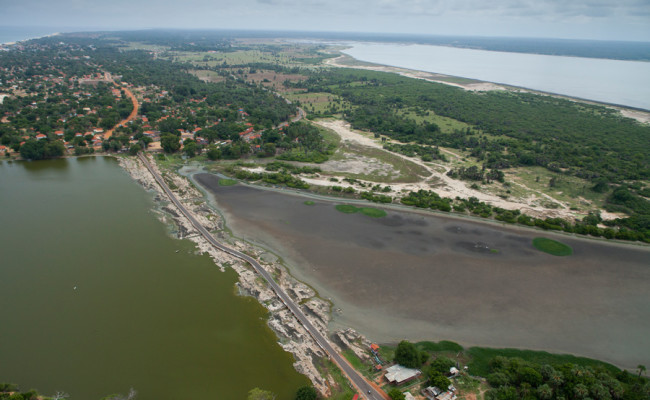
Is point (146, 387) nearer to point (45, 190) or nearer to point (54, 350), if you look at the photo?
point (54, 350)

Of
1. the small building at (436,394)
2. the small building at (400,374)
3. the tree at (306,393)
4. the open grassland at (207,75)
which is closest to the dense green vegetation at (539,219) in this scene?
the small building at (400,374)

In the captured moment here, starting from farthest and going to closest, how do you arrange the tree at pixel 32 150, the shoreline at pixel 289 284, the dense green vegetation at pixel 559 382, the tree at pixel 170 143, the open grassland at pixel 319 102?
the open grassland at pixel 319 102 < the tree at pixel 170 143 < the tree at pixel 32 150 < the shoreline at pixel 289 284 < the dense green vegetation at pixel 559 382

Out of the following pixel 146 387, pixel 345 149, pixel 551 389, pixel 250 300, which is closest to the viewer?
pixel 551 389

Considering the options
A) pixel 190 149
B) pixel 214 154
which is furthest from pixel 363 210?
pixel 190 149

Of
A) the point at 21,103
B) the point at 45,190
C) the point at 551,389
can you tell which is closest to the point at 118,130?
the point at 45,190

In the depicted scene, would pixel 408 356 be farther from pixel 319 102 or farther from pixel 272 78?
pixel 272 78

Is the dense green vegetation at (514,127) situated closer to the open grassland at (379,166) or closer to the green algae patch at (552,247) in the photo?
the open grassland at (379,166)
